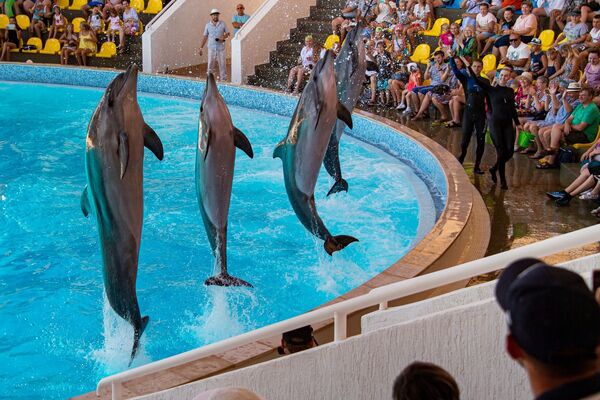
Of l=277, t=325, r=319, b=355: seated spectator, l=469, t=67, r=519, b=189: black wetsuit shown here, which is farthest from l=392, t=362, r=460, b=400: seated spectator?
l=469, t=67, r=519, b=189: black wetsuit

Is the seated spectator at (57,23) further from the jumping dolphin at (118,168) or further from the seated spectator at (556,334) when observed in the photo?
the seated spectator at (556,334)

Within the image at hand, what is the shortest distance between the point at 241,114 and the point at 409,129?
4509mm

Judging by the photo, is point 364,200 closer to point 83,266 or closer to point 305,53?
point 83,266

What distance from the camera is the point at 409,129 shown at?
1237cm

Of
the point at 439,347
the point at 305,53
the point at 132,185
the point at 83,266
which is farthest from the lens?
the point at 305,53

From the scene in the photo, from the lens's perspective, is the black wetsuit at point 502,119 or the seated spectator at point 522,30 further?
the seated spectator at point 522,30

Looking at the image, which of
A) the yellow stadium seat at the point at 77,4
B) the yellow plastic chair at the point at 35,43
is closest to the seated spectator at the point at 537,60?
the yellow plastic chair at the point at 35,43

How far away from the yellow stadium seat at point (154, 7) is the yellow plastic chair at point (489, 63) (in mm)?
10242

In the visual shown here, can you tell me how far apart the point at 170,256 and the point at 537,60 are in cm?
663

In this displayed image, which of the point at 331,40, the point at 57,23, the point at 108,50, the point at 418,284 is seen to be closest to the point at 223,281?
the point at 418,284

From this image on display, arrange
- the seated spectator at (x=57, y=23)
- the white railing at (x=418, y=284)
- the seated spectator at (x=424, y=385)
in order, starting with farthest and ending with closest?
the seated spectator at (x=57, y=23), the white railing at (x=418, y=284), the seated spectator at (x=424, y=385)

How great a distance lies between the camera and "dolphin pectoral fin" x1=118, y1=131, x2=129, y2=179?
17.6 feet

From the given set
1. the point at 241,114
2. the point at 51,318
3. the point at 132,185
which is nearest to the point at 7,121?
the point at 241,114

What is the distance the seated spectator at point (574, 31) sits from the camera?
40.5 ft
